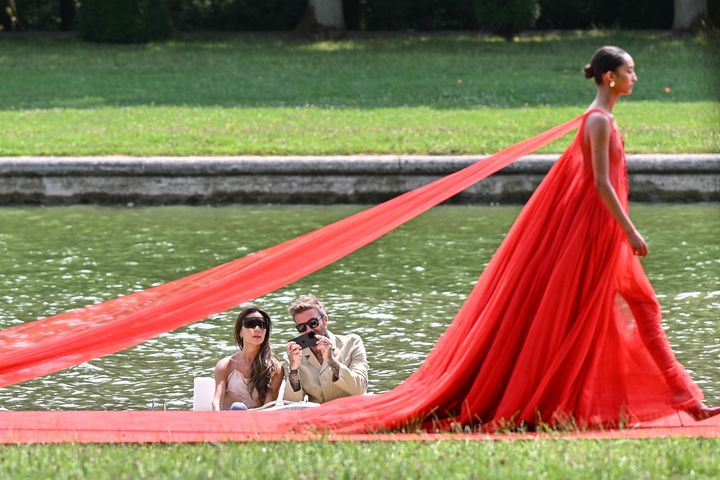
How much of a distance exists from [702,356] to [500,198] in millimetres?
5075

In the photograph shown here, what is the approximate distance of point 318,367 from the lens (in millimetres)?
6652

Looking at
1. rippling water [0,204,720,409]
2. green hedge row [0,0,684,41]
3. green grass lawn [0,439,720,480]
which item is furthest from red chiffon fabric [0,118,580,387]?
green hedge row [0,0,684,41]

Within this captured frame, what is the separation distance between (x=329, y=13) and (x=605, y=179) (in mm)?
22411

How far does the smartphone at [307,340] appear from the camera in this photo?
260 inches

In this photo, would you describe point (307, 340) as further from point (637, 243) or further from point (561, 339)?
point (637, 243)

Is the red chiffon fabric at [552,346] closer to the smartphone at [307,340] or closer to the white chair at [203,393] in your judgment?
the smartphone at [307,340]

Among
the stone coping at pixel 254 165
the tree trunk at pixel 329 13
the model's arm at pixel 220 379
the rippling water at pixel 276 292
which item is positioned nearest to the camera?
the model's arm at pixel 220 379

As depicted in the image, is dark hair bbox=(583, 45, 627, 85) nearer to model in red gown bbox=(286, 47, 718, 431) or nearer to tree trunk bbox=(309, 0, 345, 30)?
model in red gown bbox=(286, 47, 718, 431)

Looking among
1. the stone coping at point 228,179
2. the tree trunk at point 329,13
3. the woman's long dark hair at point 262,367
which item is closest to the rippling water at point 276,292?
the stone coping at point 228,179

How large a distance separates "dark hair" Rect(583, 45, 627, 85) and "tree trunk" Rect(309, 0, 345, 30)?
22.0 metres

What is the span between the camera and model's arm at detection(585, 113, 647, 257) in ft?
19.1

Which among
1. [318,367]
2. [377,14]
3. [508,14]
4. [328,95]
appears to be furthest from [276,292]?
[377,14]

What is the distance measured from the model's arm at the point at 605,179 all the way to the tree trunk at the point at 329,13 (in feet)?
72.7

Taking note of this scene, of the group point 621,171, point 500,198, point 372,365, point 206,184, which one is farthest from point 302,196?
point 621,171
